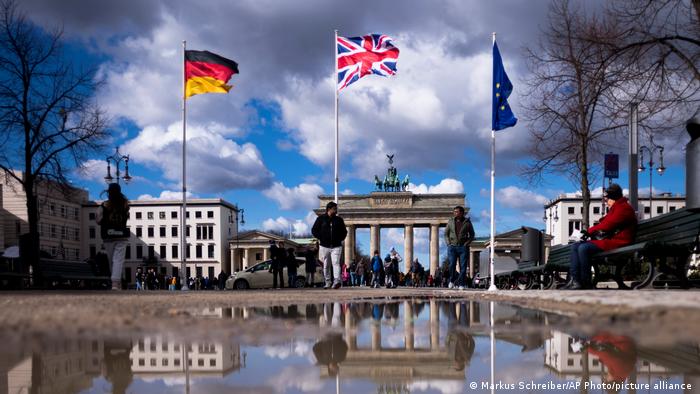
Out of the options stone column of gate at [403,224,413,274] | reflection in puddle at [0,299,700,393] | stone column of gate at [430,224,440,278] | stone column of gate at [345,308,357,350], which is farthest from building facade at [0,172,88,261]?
reflection in puddle at [0,299,700,393]

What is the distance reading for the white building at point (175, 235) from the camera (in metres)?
122

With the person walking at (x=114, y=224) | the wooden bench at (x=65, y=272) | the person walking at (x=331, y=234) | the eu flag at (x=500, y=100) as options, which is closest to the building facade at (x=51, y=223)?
the wooden bench at (x=65, y=272)

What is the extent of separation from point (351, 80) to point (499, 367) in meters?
22.7

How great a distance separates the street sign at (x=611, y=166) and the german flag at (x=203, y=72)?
43.2 ft

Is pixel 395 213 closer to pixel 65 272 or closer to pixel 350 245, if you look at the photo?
pixel 350 245

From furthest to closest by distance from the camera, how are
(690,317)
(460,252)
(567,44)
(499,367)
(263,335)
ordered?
(567,44) < (460,252) < (690,317) < (263,335) < (499,367)

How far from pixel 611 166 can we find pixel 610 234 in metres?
6.87

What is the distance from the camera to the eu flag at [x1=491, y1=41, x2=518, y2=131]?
53.3 feet

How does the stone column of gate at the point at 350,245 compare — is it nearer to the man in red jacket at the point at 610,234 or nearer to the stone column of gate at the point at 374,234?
the stone column of gate at the point at 374,234

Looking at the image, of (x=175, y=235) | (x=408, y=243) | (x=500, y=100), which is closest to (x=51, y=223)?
(x=175, y=235)

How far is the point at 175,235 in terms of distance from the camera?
122 m

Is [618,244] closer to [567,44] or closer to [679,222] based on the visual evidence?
[679,222]

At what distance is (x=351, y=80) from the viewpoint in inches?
968

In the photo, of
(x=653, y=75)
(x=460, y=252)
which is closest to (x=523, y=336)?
(x=460, y=252)
